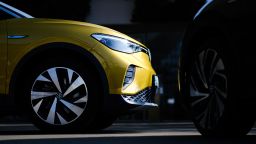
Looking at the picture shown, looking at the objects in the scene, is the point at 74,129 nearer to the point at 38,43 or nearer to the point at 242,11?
the point at 38,43

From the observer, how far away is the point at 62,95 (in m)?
7.28

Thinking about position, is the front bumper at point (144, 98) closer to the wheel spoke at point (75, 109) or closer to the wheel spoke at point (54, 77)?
the wheel spoke at point (75, 109)

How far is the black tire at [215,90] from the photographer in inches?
213

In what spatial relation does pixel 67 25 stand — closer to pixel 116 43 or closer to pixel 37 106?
pixel 116 43

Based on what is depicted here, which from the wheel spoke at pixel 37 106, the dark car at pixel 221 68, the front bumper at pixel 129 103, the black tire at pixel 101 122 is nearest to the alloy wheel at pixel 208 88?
the dark car at pixel 221 68

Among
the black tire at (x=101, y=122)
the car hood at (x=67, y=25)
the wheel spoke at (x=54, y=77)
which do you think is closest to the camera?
the wheel spoke at (x=54, y=77)

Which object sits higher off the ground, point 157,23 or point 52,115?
point 157,23

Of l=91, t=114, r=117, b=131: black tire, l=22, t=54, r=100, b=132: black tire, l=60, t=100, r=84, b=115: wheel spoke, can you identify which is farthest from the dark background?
l=60, t=100, r=84, b=115: wheel spoke

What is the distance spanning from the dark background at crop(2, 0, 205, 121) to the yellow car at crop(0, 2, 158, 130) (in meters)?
17.4

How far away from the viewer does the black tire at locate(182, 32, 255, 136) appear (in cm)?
542

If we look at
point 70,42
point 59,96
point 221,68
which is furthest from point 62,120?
point 221,68

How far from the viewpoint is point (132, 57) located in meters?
7.54

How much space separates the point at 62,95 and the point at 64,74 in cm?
23

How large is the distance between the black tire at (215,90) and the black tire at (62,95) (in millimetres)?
1517
